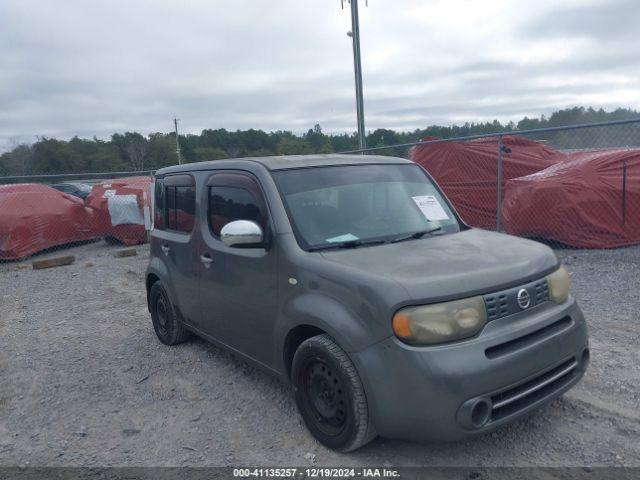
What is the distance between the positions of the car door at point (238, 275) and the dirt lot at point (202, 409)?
48 cm

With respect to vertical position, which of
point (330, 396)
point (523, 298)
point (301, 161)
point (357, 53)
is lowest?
point (330, 396)

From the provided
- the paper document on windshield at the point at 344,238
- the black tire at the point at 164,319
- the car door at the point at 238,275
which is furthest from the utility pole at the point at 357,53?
the paper document on windshield at the point at 344,238

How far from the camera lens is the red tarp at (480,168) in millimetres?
10141

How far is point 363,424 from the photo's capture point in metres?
2.85

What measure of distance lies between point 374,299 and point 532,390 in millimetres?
1045

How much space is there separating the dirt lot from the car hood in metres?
1.05

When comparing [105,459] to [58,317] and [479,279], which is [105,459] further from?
[58,317]

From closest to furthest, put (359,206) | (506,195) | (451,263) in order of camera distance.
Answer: (451,263) < (359,206) < (506,195)

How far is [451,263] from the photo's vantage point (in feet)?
9.71

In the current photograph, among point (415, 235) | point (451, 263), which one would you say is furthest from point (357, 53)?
point (451, 263)

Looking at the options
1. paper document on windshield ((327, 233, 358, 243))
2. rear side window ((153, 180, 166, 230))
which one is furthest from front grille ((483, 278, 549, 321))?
rear side window ((153, 180, 166, 230))

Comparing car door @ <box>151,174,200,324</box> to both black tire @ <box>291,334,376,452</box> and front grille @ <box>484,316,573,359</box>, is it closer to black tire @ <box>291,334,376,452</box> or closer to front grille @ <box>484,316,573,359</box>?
black tire @ <box>291,334,376,452</box>

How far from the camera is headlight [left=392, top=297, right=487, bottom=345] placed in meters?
2.64

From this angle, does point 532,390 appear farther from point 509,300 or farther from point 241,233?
point 241,233
